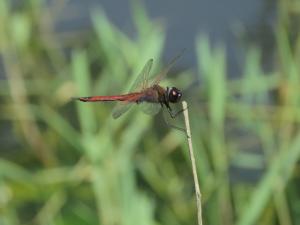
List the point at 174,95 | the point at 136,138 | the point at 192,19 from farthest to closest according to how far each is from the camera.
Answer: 1. the point at 192,19
2. the point at 136,138
3. the point at 174,95

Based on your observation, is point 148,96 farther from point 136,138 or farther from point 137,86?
point 136,138

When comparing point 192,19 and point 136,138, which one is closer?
point 136,138

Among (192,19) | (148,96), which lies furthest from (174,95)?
(192,19)

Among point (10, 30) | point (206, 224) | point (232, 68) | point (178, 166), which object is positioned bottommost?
point (206, 224)

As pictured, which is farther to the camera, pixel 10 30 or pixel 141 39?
pixel 10 30

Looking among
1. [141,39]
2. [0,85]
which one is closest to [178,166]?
[141,39]

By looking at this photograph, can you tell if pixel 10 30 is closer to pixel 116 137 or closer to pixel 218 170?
pixel 116 137
